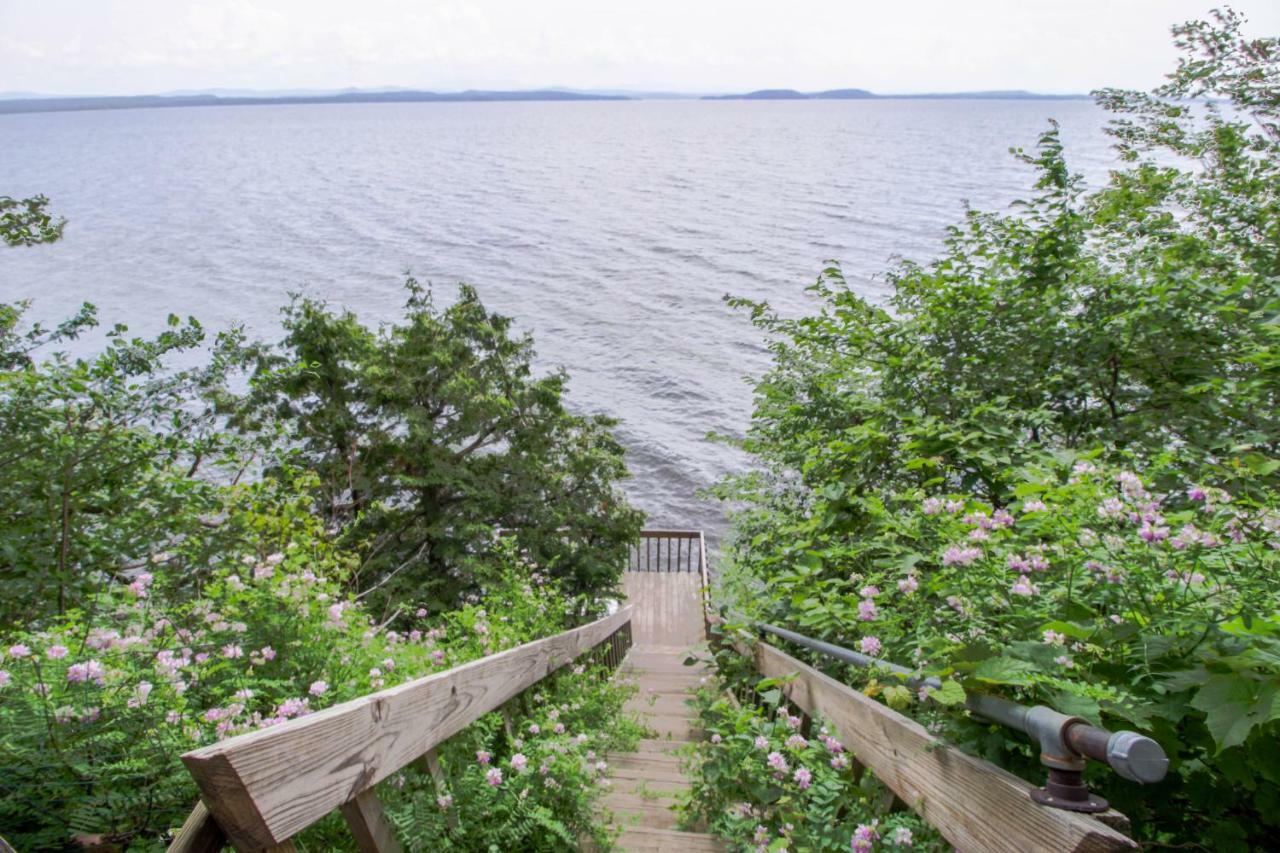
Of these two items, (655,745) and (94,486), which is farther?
(655,745)

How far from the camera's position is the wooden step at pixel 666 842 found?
2.75m

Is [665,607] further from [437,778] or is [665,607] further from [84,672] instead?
[84,672]

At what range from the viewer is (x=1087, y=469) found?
5.97 feet

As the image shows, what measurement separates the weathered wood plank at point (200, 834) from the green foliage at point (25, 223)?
5.76 m

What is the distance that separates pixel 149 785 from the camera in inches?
60.0

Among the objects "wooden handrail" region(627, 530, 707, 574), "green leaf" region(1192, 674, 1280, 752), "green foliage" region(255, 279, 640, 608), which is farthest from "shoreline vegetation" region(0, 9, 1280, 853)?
"wooden handrail" region(627, 530, 707, 574)

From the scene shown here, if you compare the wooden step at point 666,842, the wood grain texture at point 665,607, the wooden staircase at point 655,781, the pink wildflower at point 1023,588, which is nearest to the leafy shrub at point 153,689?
the wooden step at point 666,842

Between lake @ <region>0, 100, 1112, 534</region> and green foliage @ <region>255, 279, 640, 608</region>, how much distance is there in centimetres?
771

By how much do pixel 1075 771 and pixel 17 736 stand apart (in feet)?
6.47

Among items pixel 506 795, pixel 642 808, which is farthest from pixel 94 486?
pixel 642 808

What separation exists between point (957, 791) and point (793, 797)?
108 centimetres

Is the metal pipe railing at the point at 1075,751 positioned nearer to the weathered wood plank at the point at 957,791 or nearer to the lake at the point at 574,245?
the weathered wood plank at the point at 957,791

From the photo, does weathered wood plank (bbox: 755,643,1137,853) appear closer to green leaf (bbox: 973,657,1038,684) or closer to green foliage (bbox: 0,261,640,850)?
green leaf (bbox: 973,657,1038,684)

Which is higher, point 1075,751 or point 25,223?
point 25,223
